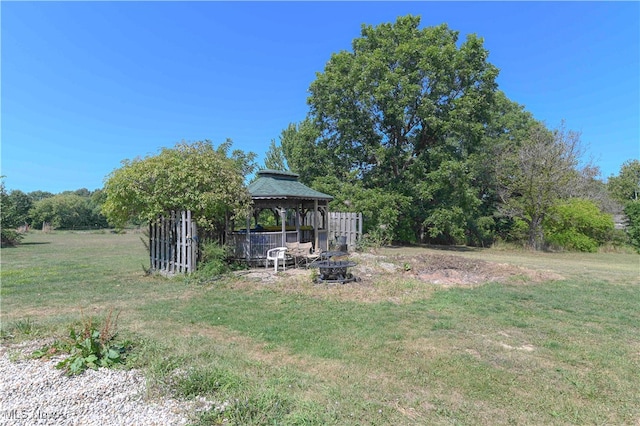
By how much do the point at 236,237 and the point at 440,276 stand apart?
602 cm

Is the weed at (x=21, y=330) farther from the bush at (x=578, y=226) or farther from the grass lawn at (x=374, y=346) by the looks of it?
the bush at (x=578, y=226)

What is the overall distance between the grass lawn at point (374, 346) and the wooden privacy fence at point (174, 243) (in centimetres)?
93

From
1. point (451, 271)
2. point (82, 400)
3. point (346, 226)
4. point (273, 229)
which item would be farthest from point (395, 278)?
point (346, 226)

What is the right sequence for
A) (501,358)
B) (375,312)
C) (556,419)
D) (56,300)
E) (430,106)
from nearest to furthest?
(556,419), (501,358), (375,312), (56,300), (430,106)

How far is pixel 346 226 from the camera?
16.5 meters

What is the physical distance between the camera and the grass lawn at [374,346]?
2.85m

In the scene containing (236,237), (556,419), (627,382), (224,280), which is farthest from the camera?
(236,237)

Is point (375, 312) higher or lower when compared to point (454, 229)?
lower

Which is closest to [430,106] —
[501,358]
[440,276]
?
[440,276]

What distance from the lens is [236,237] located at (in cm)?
1046

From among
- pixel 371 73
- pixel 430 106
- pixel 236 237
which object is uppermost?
pixel 371 73

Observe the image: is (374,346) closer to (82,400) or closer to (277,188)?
(82,400)

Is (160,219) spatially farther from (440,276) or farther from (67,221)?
(67,221)

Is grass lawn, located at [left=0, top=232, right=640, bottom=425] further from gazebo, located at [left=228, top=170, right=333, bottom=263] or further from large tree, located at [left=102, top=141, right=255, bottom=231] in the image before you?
gazebo, located at [left=228, top=170, right=333, bottom=263]
